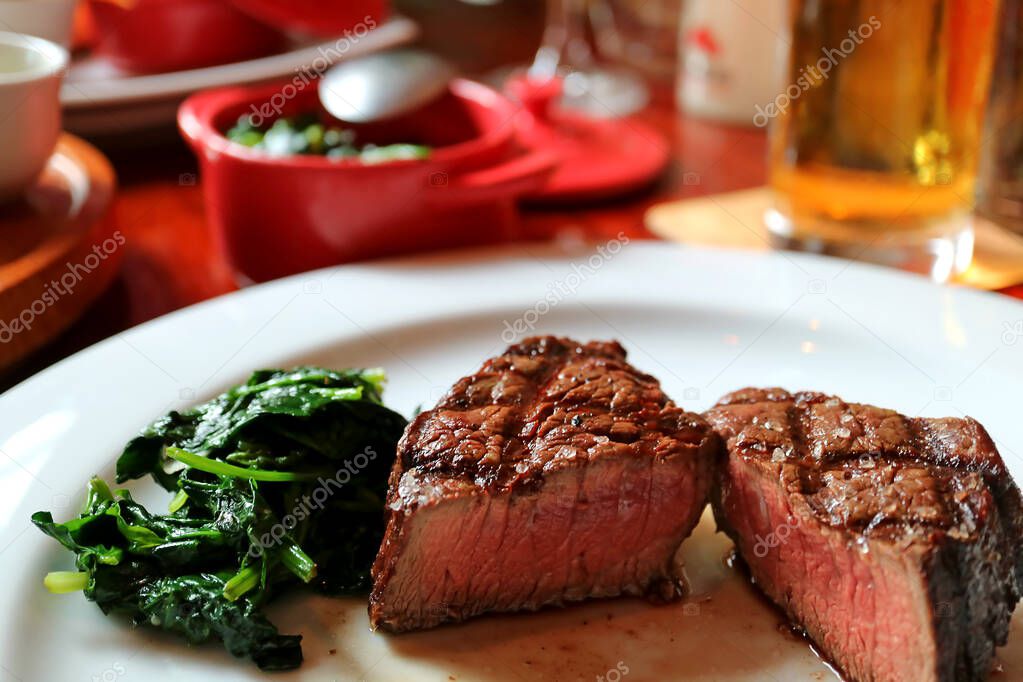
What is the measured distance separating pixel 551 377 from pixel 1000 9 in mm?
2092

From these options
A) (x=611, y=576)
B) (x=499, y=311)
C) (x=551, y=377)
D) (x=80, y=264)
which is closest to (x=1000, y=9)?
(x=499, y=311)

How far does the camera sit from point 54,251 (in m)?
3.06

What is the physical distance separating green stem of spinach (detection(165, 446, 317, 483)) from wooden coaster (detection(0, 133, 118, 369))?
85cm

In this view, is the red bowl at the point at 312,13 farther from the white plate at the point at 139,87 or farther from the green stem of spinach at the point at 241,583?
the green stem of spinach at the point at 241,583

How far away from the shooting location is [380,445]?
2500 millimetres

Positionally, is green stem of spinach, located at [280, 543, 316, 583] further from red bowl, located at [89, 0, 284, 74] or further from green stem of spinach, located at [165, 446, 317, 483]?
red bowl, located at [89, 0, 284, 74]

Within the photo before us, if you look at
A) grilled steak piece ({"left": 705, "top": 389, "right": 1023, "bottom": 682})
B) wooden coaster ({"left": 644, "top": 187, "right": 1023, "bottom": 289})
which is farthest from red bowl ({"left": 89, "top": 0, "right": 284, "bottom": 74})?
grilled steak piece ({"left": 705, "top": 389, "right": 1023, "bottom": 682})

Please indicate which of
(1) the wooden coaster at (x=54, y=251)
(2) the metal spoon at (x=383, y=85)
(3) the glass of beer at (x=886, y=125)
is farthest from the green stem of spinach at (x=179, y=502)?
(3) the glass of beer at (x=886, y=125)

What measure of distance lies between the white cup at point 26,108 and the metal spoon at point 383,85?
929 millimetres

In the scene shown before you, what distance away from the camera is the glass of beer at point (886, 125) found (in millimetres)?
3232

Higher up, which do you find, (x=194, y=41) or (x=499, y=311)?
(x=194, y=41)

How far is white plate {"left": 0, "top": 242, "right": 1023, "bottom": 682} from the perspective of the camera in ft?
6.75

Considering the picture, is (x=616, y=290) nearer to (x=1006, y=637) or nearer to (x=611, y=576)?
(x=611, y=576)

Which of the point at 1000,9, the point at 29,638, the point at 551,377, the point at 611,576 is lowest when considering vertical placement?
the point at 611,576
